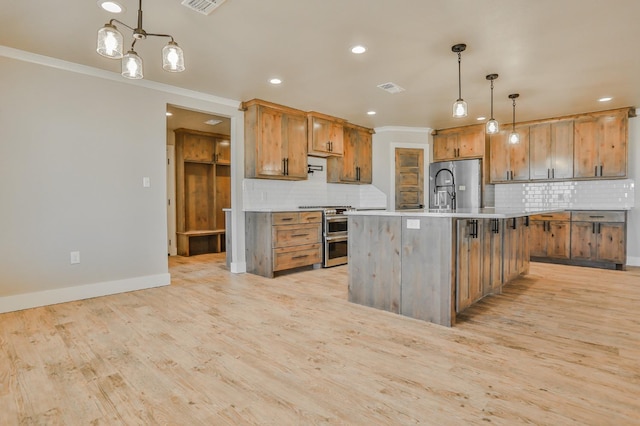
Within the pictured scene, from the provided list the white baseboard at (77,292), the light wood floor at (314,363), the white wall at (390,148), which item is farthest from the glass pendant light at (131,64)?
the white wall at (390,148)

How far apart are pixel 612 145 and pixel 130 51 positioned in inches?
258

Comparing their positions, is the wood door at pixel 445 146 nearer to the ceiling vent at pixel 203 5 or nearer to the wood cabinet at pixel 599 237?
the wood cabinet at pixel 599 237

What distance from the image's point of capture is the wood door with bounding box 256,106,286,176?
194 inches

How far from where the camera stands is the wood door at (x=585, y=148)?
215 inches

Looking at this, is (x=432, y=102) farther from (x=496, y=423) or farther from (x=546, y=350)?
(x=496, y=423)

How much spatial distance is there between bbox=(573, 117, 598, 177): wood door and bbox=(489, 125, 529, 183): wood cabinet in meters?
0.70

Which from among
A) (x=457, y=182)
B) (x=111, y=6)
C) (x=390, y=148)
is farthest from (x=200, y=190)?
(x=457, y=182)

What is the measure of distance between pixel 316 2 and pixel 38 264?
353 centimetres

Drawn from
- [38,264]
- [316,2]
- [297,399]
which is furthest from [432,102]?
[38,264]

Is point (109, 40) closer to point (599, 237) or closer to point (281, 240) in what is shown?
point (281, 240)

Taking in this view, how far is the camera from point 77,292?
3.57 m

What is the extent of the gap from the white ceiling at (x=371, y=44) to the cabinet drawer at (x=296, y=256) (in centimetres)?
212

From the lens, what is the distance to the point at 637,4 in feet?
8.36

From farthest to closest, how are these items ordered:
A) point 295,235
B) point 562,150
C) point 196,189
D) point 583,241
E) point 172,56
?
1. point 196,189
2. point 562,150
3. point 583,241
4. point 295,235
5. point 172,56
